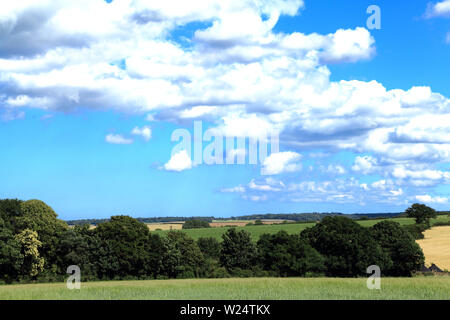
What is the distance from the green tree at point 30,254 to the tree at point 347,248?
4538cm

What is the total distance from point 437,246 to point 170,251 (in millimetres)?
89527

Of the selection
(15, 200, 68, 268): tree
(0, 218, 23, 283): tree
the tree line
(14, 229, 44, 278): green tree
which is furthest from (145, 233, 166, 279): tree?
(0, 218, 23, 283): tree

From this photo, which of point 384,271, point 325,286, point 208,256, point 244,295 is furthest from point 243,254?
point 244,295

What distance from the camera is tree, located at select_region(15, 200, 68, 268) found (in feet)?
280

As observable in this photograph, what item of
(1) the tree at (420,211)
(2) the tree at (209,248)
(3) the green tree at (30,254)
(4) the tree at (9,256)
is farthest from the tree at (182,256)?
(1) the tree at (420,211)

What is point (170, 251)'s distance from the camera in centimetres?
8625

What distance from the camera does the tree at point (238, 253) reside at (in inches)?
3551

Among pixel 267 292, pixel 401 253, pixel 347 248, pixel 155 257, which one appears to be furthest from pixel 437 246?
pixel 267 292

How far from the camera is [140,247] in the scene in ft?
282

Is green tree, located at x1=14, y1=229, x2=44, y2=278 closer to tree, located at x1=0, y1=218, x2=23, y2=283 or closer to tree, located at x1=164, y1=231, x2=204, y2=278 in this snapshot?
tree, located at x1=0, y1=218, x2=23, y2=283

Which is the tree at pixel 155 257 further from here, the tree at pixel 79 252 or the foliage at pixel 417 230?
the foliage at pixel 417 230

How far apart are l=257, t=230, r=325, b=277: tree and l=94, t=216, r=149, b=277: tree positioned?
2078 centimetres
